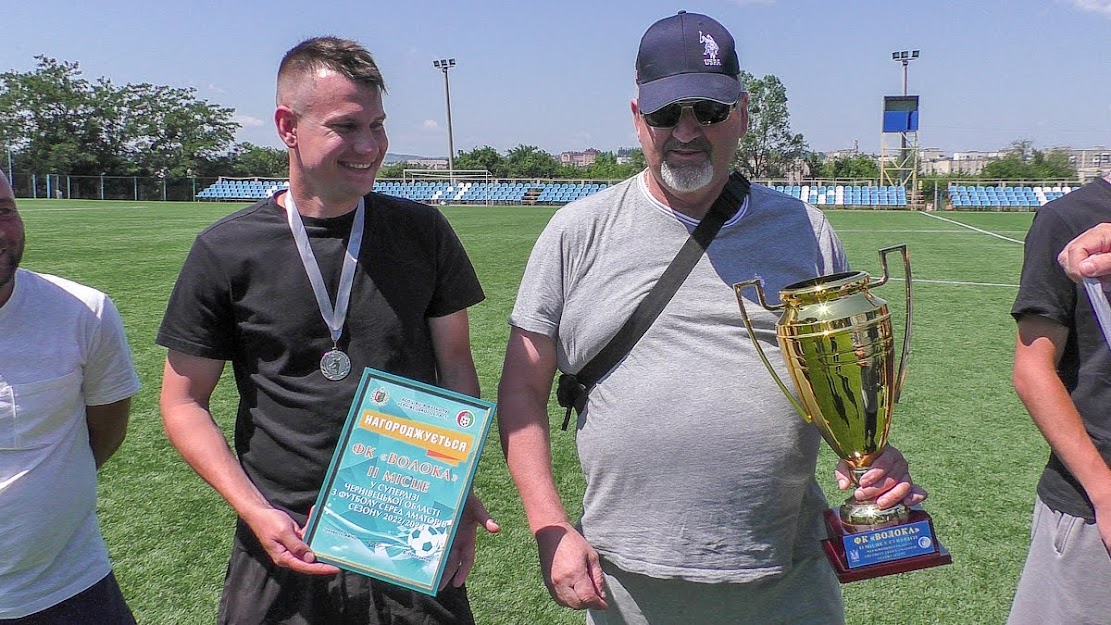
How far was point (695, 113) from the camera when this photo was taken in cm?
181

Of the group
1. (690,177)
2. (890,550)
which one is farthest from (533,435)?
(890,550)

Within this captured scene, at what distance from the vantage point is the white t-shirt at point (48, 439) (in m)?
1.98

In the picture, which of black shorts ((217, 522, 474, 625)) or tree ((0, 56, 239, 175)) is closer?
black shorts ((217, 522, 474, 625))

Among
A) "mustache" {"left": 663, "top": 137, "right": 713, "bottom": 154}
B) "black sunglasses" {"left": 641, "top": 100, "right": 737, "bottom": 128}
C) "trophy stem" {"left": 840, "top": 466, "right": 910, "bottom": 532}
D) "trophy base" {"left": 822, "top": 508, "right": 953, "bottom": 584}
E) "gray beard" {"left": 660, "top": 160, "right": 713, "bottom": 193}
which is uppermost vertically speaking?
"black sunglasses" {"left": 641, "top": 100, "right": 737, "bottom": 128}

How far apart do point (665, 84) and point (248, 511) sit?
1287 millimetres

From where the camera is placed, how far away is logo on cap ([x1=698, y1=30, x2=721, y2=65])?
5.90 feet

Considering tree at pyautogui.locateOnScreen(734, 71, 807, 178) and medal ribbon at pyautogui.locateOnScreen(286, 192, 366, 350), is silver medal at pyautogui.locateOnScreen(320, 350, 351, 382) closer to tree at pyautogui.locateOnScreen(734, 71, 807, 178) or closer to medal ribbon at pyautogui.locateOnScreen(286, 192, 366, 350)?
medal ribbon at pyautogui.locateOnScreen(286, 192, 366, 350)

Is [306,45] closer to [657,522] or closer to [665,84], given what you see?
[665,84]

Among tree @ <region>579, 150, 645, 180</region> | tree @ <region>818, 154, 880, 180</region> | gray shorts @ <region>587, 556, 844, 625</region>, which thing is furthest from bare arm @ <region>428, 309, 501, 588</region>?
tree @ <region>818, 154, 880, 180</region>

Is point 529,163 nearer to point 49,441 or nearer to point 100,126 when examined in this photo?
point 100,126

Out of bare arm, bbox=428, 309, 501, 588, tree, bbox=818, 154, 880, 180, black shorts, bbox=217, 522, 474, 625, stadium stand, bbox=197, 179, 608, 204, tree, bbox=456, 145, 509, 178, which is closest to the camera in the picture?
black shorts, bbox=217, 522, 474, 625

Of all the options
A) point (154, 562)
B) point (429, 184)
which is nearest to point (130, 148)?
point (429, 184)

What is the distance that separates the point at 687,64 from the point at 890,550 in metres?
1.09

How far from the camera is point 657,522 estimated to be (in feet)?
6.04
